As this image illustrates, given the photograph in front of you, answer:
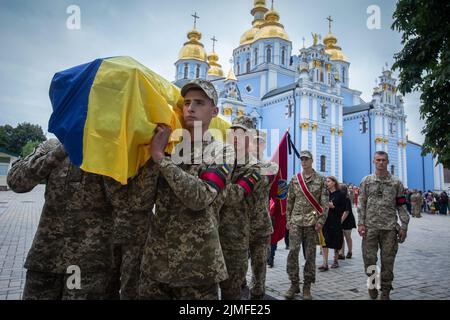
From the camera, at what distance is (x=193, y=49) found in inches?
1825

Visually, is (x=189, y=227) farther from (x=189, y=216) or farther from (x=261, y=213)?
(x=261, y=213)

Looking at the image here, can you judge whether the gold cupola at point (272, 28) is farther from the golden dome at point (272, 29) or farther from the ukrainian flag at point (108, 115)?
the ukrainian flag at point (108, 115)

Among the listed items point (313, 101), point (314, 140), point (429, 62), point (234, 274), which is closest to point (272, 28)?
point (313, 101)

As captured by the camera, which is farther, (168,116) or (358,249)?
(358,249)

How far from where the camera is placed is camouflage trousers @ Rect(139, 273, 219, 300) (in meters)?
2.09

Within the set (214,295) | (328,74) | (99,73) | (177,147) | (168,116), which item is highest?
(328,74)

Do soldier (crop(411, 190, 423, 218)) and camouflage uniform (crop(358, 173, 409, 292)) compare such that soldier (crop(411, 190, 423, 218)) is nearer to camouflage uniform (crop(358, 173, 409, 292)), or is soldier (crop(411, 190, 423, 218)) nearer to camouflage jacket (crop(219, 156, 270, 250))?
camouflage uniform (crop(358, 173, 409, 292))

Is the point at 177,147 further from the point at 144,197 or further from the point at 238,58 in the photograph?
the point at 238,58

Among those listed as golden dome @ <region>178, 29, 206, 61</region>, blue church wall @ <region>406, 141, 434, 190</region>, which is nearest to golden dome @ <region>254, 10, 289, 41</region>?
golden dome @ <region>178, 29, 206, 61</region>

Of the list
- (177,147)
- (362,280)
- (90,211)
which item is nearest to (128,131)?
(177,147)

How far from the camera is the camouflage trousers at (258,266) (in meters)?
3.93

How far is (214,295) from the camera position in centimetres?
216

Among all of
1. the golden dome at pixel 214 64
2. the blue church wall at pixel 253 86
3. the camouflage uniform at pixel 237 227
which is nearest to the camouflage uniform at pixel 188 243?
the camouflage uniform at pixel 237 227

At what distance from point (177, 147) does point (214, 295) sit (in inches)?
44.1
